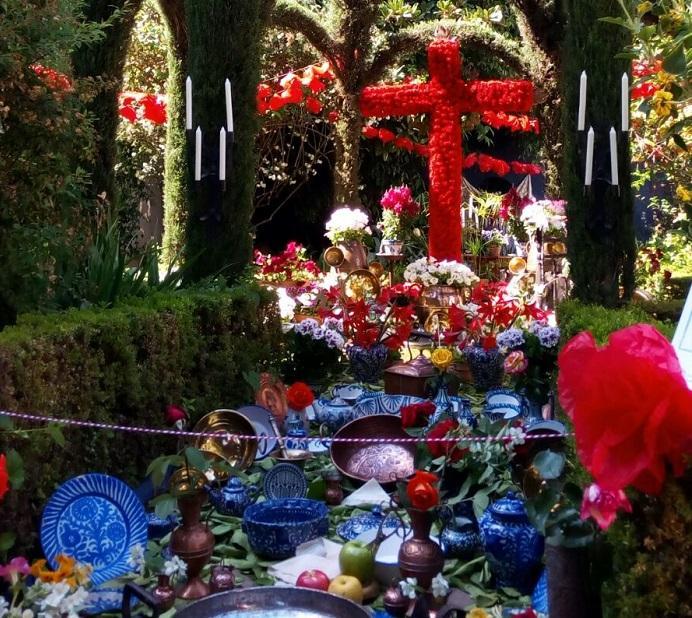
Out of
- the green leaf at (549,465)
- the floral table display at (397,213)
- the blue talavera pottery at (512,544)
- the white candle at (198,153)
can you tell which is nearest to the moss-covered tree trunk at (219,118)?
the white candle at (198,153)

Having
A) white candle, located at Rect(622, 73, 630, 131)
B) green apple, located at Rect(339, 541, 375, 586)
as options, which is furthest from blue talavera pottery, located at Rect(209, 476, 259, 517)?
white candle, located at Rect(622, 73, 630, 131)

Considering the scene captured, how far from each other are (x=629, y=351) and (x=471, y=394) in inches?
176

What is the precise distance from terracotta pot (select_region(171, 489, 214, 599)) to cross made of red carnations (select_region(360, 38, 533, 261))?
21.4 ft

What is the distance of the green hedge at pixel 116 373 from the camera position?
297cm

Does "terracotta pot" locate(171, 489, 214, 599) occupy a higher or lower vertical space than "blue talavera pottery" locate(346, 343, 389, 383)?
lower

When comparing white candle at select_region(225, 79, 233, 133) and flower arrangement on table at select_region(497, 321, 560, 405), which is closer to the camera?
flower arrangement on table at select_region(497, 321, 560, 405)

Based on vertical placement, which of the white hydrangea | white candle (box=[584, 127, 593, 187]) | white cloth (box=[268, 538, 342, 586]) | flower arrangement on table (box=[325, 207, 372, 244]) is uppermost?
white candle (box=[584, 127, 593, 187])

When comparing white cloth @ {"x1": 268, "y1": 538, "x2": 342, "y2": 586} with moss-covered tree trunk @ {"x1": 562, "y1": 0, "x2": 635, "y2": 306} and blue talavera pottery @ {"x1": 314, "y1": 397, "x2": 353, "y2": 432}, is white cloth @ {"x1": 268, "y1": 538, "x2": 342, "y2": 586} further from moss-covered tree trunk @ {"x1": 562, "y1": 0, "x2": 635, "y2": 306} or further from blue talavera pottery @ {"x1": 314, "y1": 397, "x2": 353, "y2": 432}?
moss-covered tree trunk @ {"x1": 562, "y1": 0, "x2": 635, "y2": 306}

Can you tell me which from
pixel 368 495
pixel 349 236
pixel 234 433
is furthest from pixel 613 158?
pixel 349 236

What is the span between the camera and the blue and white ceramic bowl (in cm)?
316

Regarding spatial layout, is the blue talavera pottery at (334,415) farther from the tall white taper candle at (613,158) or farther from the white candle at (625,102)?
the white candle at (625,102)

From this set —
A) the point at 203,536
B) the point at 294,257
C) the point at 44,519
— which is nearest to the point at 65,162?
the point at 44,519

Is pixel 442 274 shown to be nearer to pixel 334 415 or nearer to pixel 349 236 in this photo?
pixel 349 236

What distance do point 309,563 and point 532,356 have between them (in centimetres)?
265
